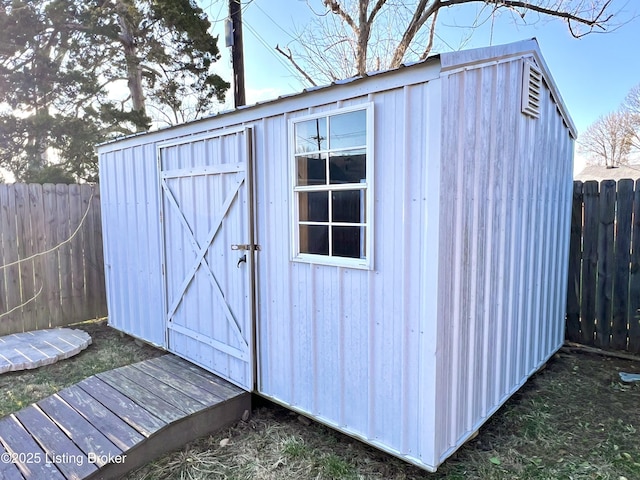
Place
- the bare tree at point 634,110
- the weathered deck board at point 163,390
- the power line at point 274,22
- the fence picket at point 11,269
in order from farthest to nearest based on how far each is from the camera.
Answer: the bare tree at point 634,110, the power line at point 274,22, the fence picket at point 11,269, the weathered deck board at point 163,390

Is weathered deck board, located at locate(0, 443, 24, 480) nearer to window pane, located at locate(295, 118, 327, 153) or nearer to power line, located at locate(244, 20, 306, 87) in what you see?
window pane, located at locate(295, 118, 327, 153)

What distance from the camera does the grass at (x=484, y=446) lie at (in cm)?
243

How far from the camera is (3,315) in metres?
4.88

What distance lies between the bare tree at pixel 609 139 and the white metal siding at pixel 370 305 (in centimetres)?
2097

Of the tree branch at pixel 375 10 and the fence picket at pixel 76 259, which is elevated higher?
the tree branch at pixel 375 10

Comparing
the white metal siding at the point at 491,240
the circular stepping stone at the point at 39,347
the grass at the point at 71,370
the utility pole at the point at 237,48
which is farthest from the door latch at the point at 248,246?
the utility pole at the point at 237,48

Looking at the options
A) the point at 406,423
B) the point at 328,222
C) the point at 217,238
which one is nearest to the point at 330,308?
the point at 328,222

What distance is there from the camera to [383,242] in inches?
90.9

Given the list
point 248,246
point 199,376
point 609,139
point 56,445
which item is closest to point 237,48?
point 248,246

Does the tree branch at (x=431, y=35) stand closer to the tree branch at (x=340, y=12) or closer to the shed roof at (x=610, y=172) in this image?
the tree branch at (x=340, y=12)

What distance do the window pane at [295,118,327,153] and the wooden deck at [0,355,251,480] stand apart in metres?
1.95

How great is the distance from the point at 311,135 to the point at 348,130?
0.96 ft

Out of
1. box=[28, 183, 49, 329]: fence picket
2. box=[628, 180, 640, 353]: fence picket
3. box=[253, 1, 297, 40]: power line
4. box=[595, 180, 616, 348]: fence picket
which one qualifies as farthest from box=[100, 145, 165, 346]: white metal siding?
box=[628, 180, 640, 353]: fence picket

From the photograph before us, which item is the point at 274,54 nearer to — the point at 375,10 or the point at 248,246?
the point at 375,10
